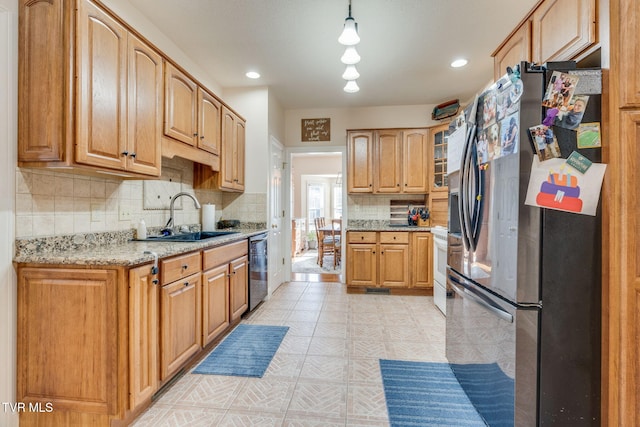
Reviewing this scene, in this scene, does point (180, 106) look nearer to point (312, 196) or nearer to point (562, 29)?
point (562, 29)

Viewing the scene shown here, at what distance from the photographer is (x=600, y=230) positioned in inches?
51.1

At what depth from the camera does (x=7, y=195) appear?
1.49 m

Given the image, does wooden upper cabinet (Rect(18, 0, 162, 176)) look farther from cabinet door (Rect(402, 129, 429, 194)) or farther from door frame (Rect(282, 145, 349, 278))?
cabinet door (Rect(402, 129, 429, 194))

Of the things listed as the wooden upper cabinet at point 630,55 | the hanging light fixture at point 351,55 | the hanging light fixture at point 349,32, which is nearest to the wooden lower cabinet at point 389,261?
the hanging light fixture at point 351,55

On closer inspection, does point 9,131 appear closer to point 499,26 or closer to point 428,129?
point 499,26

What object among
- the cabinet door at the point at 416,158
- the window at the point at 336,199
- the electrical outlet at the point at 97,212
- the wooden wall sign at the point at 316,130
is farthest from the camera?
the window at the point at 336,199

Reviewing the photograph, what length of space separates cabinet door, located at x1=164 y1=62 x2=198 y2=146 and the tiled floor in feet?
5.88

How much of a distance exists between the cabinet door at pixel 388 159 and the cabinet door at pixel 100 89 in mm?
3192

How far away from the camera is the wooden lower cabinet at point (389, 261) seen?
4.00 meters

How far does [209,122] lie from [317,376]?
2395mm

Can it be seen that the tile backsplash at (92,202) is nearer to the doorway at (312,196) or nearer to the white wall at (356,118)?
the white wall at (356,118)

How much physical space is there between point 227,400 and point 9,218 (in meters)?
1.50

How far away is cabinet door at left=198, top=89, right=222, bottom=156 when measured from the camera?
8.98 feet

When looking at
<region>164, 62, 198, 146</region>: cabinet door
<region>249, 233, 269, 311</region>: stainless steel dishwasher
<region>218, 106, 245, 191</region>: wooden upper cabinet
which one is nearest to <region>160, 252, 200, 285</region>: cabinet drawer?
<region>164, 62, 198, 146</region>: cabinet door
